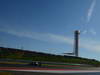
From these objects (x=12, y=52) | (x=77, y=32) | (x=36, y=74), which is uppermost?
(x=77, y=32)

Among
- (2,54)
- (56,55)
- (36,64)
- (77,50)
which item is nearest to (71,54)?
(77,50)

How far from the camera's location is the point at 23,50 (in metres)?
61.9

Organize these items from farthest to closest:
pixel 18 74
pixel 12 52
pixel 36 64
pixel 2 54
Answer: pixel 12 52
pixel 2 54
pixel 36 64
pixel 18 74

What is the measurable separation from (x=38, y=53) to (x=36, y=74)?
137 ft

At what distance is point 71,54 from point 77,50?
2.79 m

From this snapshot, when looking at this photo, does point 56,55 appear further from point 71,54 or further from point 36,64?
point 36,64

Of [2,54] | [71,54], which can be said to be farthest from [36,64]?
[71,54]

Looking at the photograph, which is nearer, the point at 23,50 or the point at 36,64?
the point at 36,64

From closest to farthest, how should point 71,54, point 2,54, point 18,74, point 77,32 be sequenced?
point 18,74 < point 2,54 < point 71,54 < point 77,32

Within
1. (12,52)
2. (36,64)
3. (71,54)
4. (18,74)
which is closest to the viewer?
(18,74)

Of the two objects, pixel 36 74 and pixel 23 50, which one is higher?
pixel 23 50

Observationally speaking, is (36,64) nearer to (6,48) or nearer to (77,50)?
(6,48)

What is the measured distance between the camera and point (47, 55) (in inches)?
2527

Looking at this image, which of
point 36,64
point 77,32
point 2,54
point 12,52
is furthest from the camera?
point 77,32
